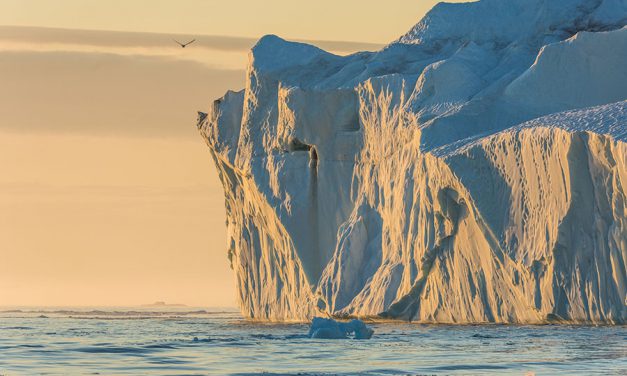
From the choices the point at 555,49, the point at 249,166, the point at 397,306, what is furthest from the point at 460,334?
the point at 249,166

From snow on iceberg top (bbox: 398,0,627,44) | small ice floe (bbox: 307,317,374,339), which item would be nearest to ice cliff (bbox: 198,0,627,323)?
snow on iceberg top (bbox: 398,0,627,44)

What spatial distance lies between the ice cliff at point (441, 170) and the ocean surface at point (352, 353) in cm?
165

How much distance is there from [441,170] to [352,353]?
10.0 meters

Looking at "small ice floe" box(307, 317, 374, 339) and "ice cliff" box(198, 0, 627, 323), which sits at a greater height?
"ice cliff" box(198, 0, 627, 323)

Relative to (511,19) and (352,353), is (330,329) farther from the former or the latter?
(511,19)

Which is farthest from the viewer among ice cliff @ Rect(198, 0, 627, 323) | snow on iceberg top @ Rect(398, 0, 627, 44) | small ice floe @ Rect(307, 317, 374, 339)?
snow on iceberg top @ Rect(398, 0, 627, 44)

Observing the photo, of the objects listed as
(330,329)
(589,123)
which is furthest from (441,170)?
(589,123)

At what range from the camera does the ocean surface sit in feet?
86.1

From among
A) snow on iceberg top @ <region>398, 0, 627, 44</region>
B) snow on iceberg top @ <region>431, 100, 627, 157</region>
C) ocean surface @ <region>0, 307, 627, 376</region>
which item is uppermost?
snow on iceberg top @ <region>398, 0, 627, 44</region>

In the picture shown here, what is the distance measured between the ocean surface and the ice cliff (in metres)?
1.65

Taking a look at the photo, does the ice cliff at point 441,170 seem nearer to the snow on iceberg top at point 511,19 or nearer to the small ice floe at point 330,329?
the snow on iceberg top at point 511,19

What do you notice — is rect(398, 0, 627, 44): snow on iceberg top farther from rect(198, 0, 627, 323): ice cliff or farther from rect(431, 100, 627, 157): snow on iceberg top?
rect(431, 100, 627, 157): snow on iceberg top

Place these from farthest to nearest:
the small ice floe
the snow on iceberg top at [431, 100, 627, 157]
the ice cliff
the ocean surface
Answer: the small ice floe → the ice cliff → the snow on iceberg top at [431, 100, 627, 157] → the ocean surface

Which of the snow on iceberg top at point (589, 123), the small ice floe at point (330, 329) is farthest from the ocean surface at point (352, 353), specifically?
the snow on iceberg top at point (589, 123)
